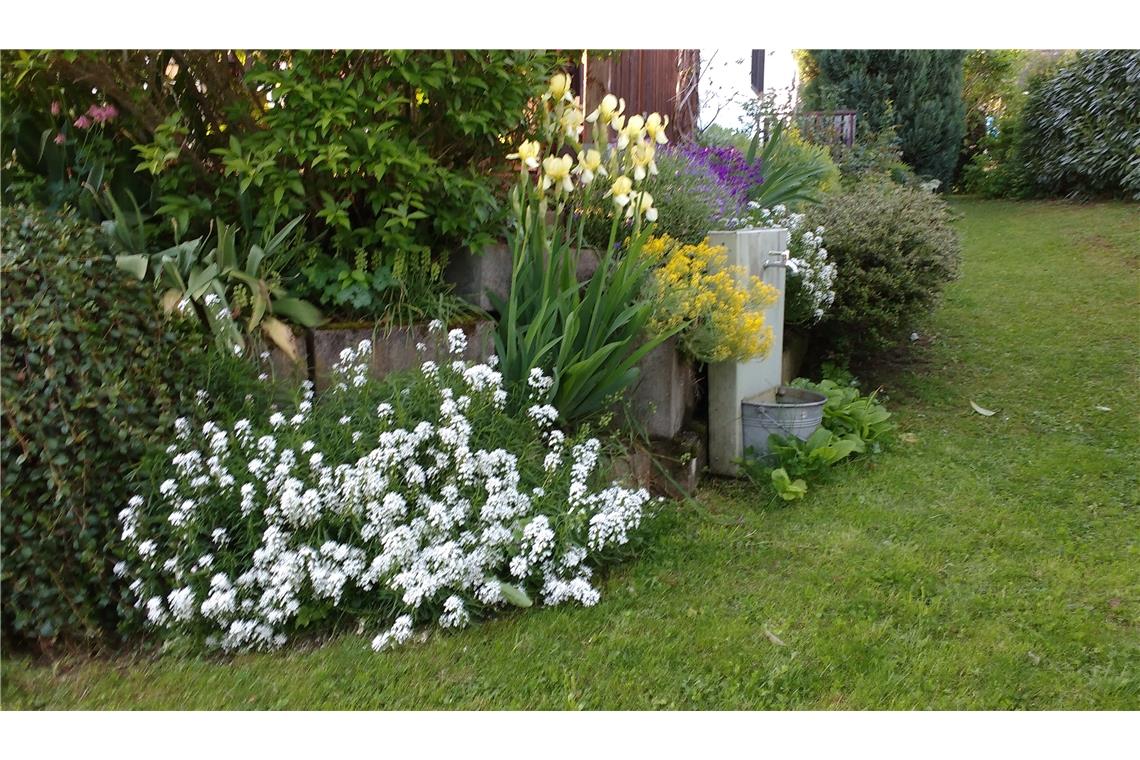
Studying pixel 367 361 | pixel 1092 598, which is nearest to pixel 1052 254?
pixel 1092 598

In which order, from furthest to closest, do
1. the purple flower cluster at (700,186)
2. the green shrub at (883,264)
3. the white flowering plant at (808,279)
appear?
the green shrub at (883,264) < the white flowering plant at (808,279) < the purple flower cluster at (700,186)

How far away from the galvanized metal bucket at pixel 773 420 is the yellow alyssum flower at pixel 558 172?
4.85 ft

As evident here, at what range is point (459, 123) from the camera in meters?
3.69

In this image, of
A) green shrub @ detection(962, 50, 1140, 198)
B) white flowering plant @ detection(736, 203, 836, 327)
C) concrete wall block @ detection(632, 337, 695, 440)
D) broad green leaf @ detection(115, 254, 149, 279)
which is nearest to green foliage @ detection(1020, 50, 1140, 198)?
green shrub @ detection(962, 50, 1140, 198)

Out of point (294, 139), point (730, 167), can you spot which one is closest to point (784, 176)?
point (730, 167)

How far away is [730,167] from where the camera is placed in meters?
6.28

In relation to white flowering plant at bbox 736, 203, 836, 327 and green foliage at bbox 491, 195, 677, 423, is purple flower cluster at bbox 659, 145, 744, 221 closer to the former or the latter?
white flowering plant at bbox 736, 203, 836, 327

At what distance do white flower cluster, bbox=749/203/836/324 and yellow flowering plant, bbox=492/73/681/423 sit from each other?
4.59 feet

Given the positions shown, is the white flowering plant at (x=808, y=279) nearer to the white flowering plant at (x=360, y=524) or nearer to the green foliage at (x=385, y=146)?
the green foliage at (x=385, y=146)

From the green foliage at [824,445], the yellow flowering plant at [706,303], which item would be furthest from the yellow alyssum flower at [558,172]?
the green foliage at [824,445]

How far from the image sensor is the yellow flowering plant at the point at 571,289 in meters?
3.70

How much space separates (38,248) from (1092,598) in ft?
12.7

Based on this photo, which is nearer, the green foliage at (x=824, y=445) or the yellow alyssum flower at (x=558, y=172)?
the yellow alyssum flower at (x=558, y=172)

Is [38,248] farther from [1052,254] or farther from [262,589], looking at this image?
[1052,254]
